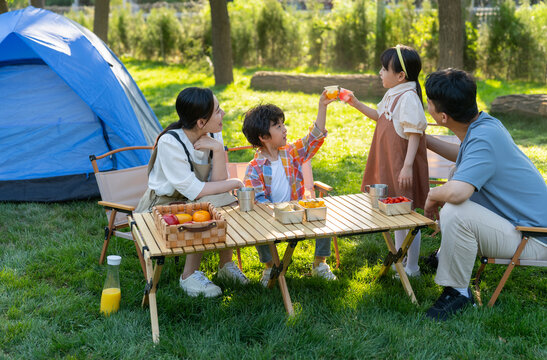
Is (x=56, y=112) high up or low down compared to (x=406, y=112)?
down

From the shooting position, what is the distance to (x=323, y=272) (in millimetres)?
3635

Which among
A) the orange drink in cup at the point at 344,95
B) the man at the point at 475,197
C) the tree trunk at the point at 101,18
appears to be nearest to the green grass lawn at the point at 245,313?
the man at the point at 475,197

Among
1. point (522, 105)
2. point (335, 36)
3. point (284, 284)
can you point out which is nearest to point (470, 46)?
point (335, 36)

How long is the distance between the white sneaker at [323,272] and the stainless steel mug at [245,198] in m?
0.68

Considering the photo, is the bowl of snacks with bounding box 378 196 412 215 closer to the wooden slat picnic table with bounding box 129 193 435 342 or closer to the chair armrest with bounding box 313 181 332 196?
the wooden slat picnic table with bounding box 129 193 435 342

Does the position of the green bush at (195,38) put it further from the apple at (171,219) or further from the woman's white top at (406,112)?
the apple at (171,219)

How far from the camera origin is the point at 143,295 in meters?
3.32

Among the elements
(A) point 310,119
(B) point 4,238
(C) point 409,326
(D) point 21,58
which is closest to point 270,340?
(C) point 409,326

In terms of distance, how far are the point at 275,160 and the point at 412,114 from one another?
883 mm

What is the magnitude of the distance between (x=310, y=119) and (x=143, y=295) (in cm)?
540

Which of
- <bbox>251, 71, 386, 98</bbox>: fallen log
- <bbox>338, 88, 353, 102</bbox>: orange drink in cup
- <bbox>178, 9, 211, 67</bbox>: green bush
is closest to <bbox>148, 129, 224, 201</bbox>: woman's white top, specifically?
<bbox>338, 88, 353, 102</bbox>: orange drink in cup

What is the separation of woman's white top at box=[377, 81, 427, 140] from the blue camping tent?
8.34 ft

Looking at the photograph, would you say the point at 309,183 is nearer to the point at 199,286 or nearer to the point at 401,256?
the point at 401,256

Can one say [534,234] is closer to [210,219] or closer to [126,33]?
[210,219]
